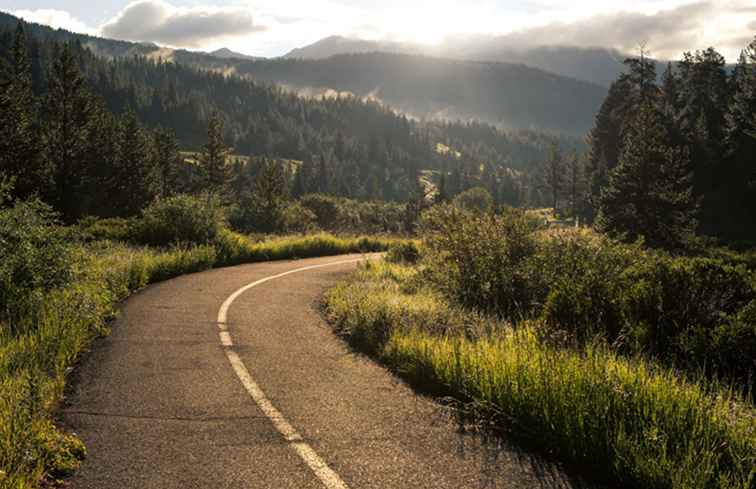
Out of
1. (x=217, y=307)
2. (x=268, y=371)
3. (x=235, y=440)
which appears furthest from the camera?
(x=217, y=307)

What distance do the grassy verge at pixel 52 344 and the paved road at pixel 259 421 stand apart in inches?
10.7

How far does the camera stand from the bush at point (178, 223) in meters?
21.4

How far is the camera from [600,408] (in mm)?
4957

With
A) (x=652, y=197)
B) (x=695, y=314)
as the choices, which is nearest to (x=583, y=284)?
(x=695, y=314)

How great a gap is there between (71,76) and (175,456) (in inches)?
2447

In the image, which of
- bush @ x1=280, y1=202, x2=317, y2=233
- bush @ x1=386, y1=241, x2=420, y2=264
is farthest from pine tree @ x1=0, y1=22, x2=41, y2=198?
bush @ x1=386, y1=241, x2=420, y2=264

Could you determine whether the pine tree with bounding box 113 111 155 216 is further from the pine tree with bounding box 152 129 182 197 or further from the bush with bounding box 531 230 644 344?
the bush with bounding box 531 230 644 344

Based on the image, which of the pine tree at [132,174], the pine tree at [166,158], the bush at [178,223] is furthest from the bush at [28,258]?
the pine tree at [166,158]

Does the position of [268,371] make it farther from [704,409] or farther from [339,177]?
[339,177]

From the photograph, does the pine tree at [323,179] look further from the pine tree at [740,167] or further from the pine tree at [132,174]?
the pine tree at [740,167]

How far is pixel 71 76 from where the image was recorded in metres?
56.9

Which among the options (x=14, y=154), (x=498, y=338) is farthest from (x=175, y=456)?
(x=14, y=154)

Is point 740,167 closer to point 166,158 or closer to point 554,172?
point 554,172

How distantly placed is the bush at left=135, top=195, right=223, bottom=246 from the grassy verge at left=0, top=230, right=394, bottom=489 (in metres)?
3.06
